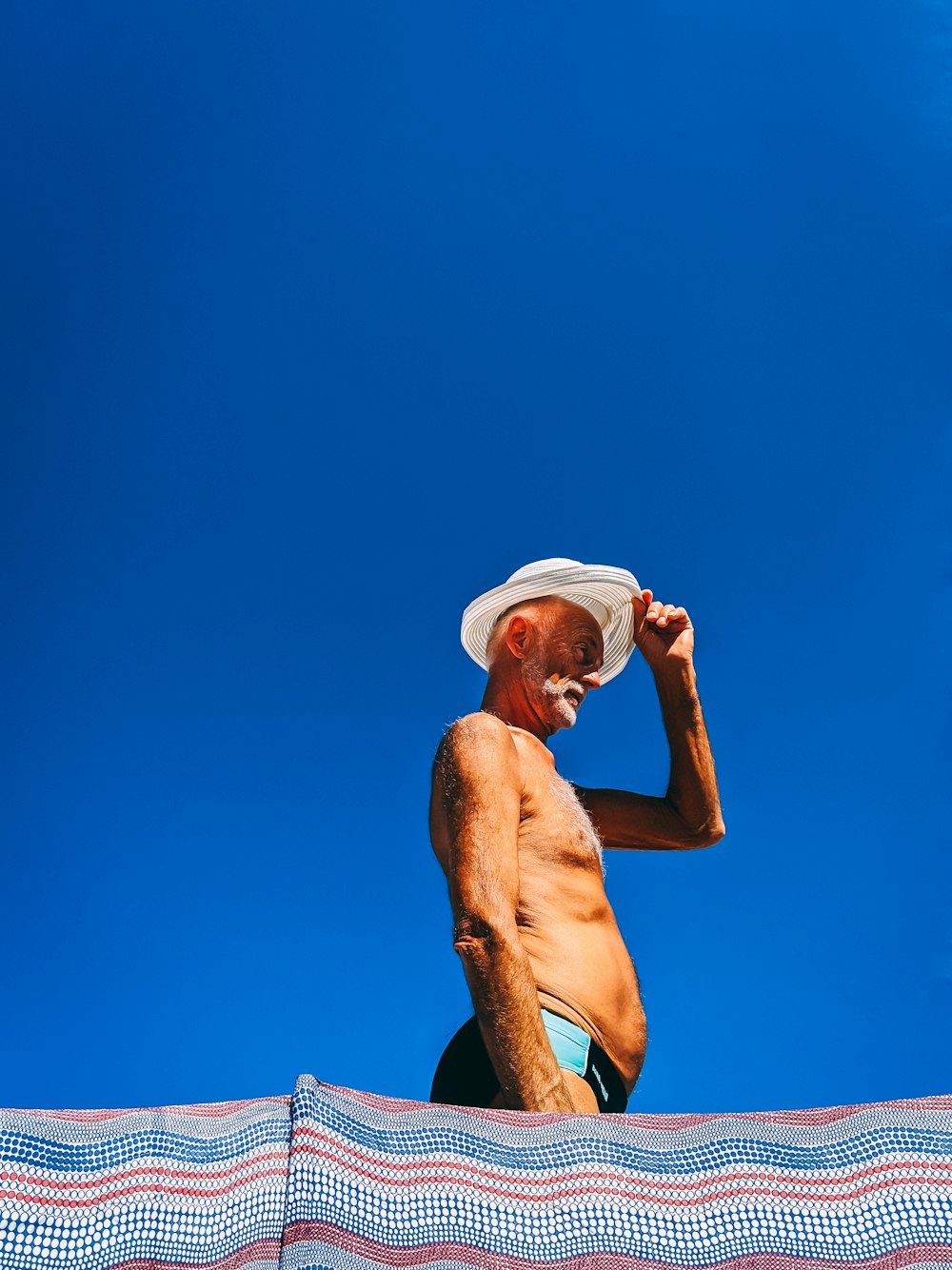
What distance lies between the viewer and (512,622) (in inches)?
179

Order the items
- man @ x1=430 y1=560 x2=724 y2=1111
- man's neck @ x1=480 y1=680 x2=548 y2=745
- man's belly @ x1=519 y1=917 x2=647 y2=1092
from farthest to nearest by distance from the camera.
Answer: man's neck @ x1=480 y1=680 x2=548 y2=745, man's belly @ x1=519 y1=917 x2=647 y2=1092, man @ x1=430 y1=560 x2=724 y2=1111

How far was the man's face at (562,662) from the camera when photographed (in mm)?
4352

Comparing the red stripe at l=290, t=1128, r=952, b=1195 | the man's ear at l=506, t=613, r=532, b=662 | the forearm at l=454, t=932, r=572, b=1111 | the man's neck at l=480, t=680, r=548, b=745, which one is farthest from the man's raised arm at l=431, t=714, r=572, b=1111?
the red stripe at l=290, t=1128, r=952, b=1195

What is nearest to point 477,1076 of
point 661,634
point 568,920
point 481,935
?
point 481,935

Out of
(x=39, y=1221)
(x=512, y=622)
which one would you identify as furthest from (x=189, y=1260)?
(x=512, y=622)

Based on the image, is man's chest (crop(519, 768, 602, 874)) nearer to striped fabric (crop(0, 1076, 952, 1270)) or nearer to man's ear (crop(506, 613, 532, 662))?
man's ear (crop(506, 613, 532, 662))

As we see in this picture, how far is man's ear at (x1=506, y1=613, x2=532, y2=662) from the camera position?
14.7 ft

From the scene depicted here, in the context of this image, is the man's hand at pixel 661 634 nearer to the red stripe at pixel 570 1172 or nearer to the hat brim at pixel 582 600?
the hat brim at pixel 582 600

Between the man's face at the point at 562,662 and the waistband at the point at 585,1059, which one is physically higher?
the man's face at the point at 562,662

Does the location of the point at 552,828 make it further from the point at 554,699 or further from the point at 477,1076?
the point at 477,1076

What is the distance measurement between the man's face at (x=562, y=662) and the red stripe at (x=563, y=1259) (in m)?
2.80

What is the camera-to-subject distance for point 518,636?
4.51 metres

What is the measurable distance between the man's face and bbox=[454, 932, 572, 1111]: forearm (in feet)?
4.84

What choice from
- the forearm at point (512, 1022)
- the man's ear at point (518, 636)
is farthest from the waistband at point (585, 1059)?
the man's ear at point (518, 636)
